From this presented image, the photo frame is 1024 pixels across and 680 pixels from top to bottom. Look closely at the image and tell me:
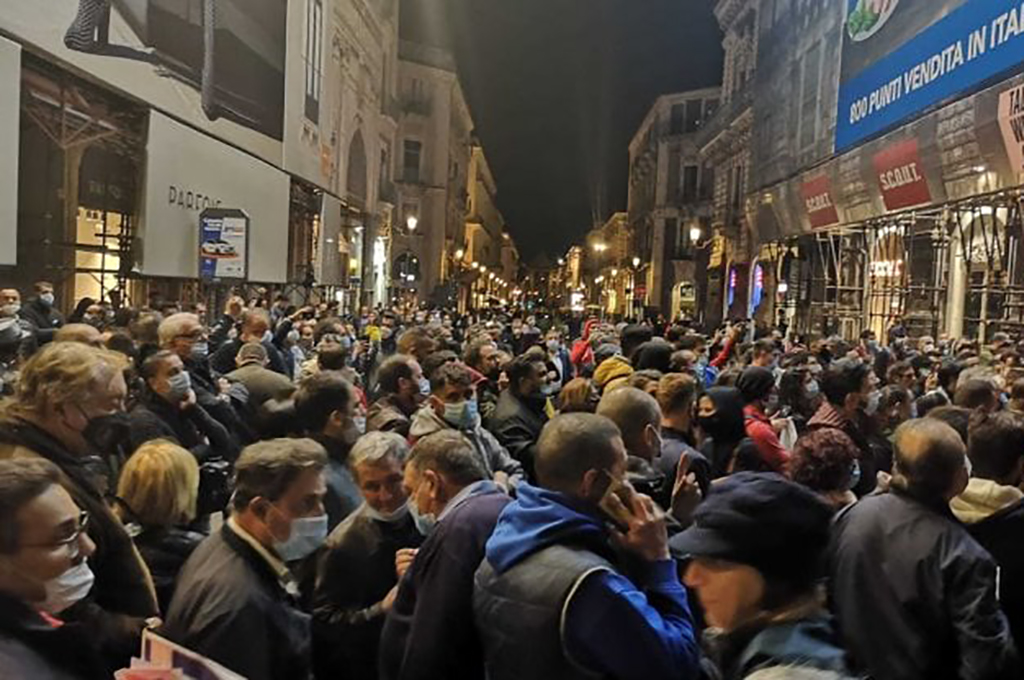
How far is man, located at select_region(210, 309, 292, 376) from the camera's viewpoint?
7.95 m

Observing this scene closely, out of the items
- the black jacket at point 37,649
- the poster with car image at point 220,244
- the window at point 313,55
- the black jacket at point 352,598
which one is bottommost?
the black jacket at point 352,598

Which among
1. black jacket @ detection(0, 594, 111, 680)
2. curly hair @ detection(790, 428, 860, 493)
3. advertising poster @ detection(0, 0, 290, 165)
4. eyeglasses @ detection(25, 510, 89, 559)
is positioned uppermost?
advertising poster @ detection(0, 0, 290, 165)

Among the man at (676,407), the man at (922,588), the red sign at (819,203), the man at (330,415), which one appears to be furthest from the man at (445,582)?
the red sign at (819,203)

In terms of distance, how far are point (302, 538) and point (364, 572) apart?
Answer: 443mm

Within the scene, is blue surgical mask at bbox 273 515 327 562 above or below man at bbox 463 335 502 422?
below

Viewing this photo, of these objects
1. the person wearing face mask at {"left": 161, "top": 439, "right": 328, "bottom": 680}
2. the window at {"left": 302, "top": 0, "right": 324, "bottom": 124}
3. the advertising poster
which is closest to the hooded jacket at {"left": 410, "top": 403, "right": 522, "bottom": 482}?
the person wearing face mask at {"left": 161, "top": 439, "right": 328, "bottom": 680}

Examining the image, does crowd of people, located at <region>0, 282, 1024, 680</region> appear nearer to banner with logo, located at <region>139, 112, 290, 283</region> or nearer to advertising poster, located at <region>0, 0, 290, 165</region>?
advertising poster, located at <region>0, 0, 290, 165</region>

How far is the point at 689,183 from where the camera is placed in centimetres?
6419

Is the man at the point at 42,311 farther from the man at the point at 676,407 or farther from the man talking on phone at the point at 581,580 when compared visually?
the man talking on phone at the point at 581,580

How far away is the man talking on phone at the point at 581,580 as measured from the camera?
2.42m

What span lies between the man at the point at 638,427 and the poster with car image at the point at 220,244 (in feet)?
48.4

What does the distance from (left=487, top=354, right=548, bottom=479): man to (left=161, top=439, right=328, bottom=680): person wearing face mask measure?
2968mm

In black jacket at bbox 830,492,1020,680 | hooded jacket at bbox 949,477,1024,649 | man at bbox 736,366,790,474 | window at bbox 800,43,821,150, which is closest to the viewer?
black jacket at bbox 830,492,1020,680

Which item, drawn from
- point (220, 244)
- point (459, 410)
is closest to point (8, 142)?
point (220, 244)
